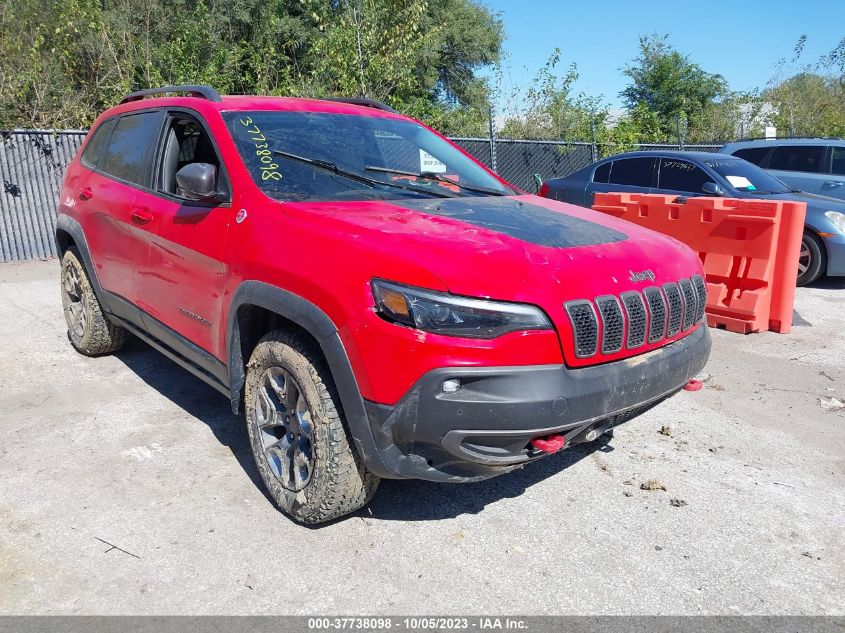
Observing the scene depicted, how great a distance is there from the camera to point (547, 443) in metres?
2.70

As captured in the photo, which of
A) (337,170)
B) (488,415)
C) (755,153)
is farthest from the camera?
(755,153)

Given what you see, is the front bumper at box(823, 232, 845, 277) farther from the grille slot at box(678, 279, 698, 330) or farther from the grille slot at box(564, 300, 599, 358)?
the grille slot at box(564, 300, 599, 358)

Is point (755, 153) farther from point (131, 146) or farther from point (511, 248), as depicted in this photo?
point (511, 248)

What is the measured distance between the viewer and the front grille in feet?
8.97

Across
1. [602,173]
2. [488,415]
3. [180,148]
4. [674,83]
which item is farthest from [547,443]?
[674,83]

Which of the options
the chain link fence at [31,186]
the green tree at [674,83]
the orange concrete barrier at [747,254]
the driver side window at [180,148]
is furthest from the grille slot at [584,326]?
the green tree at [674,83]

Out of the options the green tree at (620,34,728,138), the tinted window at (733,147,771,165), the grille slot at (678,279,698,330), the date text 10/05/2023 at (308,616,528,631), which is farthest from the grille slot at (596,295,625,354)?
the green tree at (620,34,728,138)

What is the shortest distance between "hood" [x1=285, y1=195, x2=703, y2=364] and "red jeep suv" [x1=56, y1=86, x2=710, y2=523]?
0.01 m

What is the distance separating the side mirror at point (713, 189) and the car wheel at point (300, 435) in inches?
264

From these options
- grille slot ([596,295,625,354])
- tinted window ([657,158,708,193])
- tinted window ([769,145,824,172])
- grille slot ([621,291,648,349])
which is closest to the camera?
grille slot ([596,295,625,354])

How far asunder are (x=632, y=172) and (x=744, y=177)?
135 centimetres

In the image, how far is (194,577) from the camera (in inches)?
111

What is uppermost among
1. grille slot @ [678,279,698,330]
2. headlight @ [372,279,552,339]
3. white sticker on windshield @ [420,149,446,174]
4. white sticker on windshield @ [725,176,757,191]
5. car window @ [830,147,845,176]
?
white sticker on windshield @ [420,149,446,174]

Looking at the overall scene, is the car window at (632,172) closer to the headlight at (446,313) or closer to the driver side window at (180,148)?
the driver side window at (180,148)
